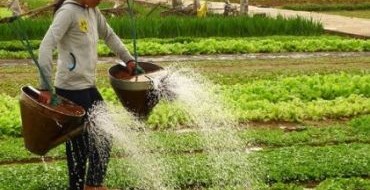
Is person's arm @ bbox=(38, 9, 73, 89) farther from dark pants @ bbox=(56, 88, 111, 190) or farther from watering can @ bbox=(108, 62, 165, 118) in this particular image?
watering can @ bbox=(108, 62, 165, 118)

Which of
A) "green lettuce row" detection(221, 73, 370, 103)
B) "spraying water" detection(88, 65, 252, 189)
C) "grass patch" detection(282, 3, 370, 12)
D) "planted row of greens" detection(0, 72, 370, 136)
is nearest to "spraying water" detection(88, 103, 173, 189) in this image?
"spraying water" detection(88, 65, 252, 189)

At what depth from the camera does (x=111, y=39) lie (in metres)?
6.25

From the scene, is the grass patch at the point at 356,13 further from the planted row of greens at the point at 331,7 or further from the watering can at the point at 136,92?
the watering can at the point at 136,92

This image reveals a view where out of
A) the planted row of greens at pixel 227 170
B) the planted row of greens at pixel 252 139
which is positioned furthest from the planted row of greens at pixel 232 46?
the planted row of greens at pixel 227 170

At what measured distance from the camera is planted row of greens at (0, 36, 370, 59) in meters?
16.3

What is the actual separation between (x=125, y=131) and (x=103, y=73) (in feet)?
21.7

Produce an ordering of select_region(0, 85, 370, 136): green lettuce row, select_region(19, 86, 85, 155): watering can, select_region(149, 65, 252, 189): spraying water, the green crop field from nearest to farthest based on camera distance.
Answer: select_region(19, 86, 85, 155): watering can < select_region(149, 65, 252, 189): spraying water < the green crop field < select_region(0, 85, 370, 136): green lettuce row

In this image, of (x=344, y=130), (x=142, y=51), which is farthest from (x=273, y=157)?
(x=142, y=51)

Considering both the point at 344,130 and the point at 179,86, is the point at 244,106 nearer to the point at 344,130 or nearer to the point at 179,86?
the point at 344,130

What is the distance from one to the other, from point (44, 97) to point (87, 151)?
53cm

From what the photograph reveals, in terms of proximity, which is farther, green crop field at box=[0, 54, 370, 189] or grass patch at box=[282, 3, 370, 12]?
grass patch at box=[282, 3, 370, 12]

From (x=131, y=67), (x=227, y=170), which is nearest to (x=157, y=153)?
→ (x=227, y=170)

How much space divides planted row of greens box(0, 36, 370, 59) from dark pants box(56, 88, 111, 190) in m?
10.2

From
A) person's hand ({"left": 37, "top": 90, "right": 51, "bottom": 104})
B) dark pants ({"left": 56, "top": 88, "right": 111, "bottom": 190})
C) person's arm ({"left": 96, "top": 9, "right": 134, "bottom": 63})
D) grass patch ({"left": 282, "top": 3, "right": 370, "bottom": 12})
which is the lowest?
grass patch ({"left": 282, "top": 3, "right": 370, "bottom": 12})
